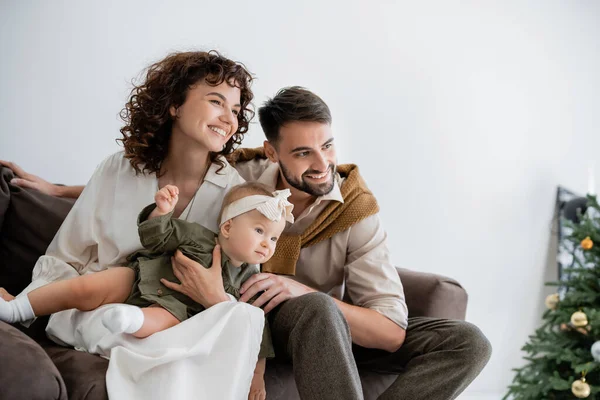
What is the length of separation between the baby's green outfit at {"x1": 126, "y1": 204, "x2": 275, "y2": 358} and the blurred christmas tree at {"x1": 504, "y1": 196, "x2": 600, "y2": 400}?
1536mm

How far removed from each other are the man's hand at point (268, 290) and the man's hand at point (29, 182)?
80cm

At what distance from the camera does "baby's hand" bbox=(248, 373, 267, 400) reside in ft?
6.02

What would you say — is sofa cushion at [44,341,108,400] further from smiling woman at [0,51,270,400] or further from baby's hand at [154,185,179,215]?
baby's hand at [154,185,179,215]

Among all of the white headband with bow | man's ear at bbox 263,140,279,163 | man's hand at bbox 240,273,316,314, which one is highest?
man's ear at bbox 263,140,279,163

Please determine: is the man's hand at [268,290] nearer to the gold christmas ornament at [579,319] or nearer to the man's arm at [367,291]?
the man's arm at [367,291]


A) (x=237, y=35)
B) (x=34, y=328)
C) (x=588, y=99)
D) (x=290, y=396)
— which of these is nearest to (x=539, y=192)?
(x=588, y=99)

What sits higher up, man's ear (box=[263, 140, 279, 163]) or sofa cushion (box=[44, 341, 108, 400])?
man's ear (box=[263, 140, 279, 163])

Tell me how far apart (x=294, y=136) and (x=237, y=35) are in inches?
35.4

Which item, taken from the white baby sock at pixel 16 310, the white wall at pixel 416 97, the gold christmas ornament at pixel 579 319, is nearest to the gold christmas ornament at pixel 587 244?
the gold christmas ornament at pixel 579 319

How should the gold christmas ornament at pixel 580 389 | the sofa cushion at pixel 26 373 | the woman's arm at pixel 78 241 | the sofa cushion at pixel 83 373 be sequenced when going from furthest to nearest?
1. the gold christmas ornament at pixel 580 389
2. the woman's arm at pixel 78 241
3. the sofa cushion at pixel 83 373
4. the sofa cushion at pixel 26 373

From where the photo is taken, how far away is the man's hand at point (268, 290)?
1.95 metres

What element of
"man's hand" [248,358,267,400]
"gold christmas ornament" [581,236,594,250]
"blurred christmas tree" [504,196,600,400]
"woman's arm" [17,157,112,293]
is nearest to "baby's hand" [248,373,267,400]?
"man's hand" [248,358,267,400]

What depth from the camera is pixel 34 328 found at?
2.06m

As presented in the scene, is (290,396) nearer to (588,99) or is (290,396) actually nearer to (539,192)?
(539,192)
